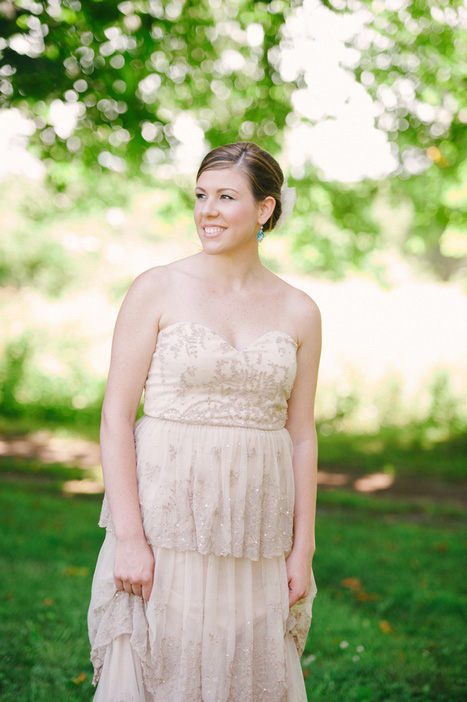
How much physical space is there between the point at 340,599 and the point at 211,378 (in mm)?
3647

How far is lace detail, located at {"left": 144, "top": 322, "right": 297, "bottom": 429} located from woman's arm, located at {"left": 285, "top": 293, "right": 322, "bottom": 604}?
187 mm

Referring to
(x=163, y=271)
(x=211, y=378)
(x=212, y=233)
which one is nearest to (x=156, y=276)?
(x=163, y=271)

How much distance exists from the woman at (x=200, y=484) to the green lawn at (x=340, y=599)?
166 cm

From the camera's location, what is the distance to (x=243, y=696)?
96.5 inches

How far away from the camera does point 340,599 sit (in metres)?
5.48

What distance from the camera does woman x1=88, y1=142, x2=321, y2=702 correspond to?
7.82 ft

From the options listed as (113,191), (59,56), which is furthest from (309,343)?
(113,191)

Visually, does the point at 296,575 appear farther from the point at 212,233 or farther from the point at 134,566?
the point at 212,233

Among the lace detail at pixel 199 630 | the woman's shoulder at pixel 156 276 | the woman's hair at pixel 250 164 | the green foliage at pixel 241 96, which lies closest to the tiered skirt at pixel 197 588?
the lace detail at pixel 199 630

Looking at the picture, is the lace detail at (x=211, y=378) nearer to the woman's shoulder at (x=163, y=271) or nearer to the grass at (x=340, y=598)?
the woman's shoulder at (x=163, y=271)

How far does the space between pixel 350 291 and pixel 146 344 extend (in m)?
12.5

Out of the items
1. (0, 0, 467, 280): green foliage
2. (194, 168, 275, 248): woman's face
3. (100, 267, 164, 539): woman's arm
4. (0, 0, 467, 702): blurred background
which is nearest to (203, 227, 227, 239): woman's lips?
(194, 168, 275, 248): woman's face

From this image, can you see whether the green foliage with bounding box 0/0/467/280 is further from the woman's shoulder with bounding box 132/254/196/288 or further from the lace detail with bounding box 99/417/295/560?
the lace detail with bounding box 99/417/295/560

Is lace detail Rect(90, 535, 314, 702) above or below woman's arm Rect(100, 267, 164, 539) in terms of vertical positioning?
below
